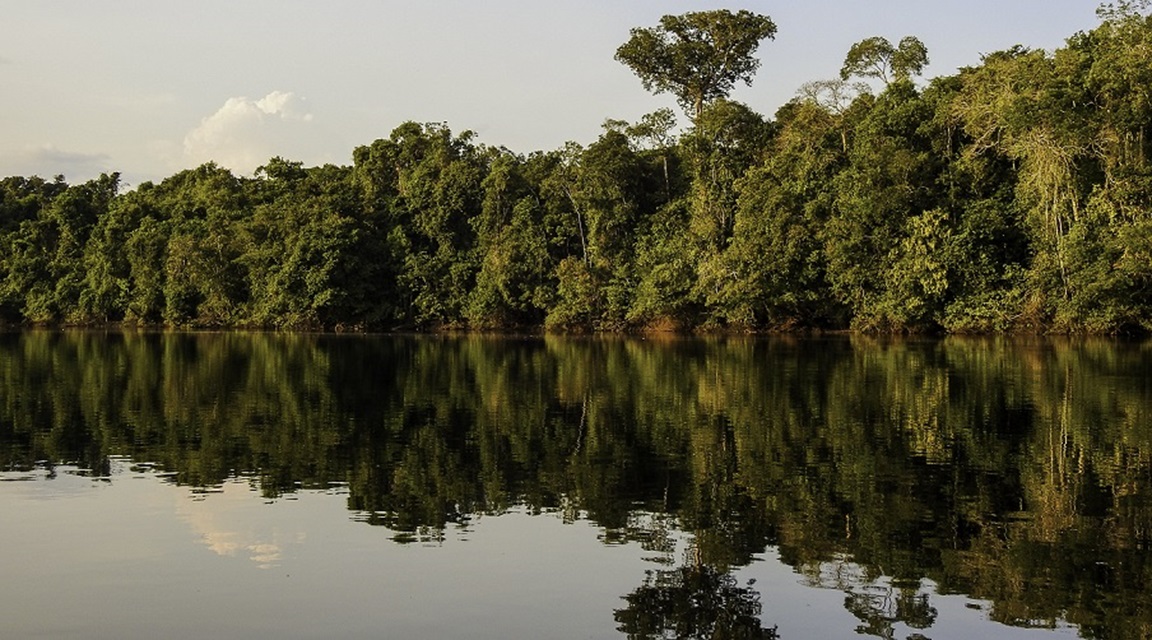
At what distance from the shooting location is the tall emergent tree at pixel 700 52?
76188mm

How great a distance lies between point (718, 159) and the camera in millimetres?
71312

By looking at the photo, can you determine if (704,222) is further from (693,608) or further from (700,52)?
(693,608)

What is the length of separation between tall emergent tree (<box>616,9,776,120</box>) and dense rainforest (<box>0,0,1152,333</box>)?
5.9 inches

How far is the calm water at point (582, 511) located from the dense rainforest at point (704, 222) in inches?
1048

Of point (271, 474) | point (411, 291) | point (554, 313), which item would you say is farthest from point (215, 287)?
point (271, 474)

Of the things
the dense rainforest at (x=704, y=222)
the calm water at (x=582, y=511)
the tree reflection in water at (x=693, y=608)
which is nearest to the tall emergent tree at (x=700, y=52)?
the dense rainforest at (x=704, y=222)

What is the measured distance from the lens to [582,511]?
609 inches

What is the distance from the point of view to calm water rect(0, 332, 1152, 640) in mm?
10828

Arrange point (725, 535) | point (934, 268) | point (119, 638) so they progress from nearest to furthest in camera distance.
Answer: point (119, 638), point (725, 535), point (934, 268)

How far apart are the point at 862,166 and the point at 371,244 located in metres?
36.4

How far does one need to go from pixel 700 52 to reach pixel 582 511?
65284mm

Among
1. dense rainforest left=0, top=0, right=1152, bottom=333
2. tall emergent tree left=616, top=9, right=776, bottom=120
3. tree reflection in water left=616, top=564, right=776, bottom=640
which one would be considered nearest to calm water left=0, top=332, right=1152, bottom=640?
tree reflection in water left=616, top=564, right=776, bottom=640

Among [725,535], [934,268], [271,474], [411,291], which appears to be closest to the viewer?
[725,535]

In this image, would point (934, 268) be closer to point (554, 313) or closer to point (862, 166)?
point (862, 166)
